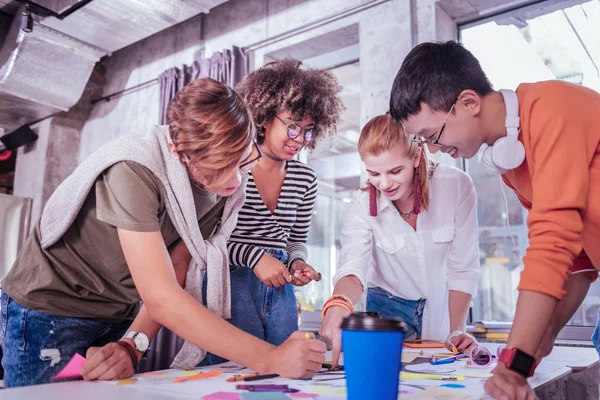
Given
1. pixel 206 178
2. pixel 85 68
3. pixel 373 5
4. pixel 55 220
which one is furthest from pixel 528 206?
pixel 85 68

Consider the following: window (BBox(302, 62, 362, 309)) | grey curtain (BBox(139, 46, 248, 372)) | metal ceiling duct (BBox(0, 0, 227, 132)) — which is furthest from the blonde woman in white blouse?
metal ceiling duct (BBox(0, 0, 227, 132))

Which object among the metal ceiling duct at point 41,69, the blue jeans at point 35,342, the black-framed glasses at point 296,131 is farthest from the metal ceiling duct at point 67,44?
the blue jeans at point 35,342

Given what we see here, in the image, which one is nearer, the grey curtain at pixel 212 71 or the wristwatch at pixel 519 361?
the wristwatch at pixel 519 361

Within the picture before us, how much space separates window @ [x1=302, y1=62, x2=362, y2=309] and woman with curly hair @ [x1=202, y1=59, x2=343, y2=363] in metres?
2.28

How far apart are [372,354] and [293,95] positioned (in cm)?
145

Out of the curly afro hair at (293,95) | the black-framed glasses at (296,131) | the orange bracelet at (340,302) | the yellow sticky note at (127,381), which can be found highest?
the curly afro hair at (293,95)

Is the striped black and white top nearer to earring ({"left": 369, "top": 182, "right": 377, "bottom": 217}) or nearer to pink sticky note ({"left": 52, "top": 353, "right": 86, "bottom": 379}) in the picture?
earring ({"left": 369, "top": 182, "right": 377, "bottom": 217})

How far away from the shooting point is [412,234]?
6.19ft

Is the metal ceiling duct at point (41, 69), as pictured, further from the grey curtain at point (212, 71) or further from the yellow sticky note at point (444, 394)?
the yellow sticky note at point (444, 394)

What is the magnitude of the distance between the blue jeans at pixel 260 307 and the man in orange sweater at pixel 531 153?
0.75m

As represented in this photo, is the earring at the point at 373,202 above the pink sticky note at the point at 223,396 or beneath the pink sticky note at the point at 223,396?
above

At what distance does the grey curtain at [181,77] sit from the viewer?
346 centimetres

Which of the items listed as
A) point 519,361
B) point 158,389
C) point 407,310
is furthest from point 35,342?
point 407,310

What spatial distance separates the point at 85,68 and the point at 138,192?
391 cm
